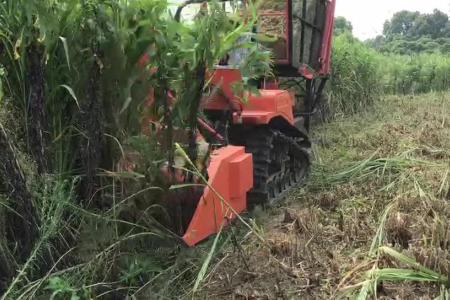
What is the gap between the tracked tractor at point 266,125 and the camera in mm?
3301

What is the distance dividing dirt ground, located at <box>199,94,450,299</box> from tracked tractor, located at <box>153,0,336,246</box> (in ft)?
0.64

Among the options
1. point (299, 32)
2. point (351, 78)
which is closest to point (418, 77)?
point (351, 78)

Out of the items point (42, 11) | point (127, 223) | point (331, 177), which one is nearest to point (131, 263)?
point (127, 223)

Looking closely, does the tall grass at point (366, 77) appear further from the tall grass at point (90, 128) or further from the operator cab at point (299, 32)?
the tall grass at point (90, 128)

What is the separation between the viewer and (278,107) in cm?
479

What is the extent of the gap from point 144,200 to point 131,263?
1.16 ft

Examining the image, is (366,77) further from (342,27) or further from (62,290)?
(342,27)

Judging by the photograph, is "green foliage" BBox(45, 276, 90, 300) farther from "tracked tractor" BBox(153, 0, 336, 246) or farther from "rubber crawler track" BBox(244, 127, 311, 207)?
"rubber crawler track" BBox(244, 127, 311, 207)

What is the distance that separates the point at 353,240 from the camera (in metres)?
3.27

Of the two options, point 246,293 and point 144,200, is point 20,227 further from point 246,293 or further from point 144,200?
point 246,293

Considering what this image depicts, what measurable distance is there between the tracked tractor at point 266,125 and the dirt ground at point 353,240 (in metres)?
0.20

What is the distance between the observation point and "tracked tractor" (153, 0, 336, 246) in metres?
3.30

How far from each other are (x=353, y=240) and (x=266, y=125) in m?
1.58

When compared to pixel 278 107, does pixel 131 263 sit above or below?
below
